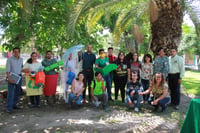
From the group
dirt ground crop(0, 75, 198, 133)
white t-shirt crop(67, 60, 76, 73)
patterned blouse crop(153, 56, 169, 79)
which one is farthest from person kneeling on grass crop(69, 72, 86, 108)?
patterned blouse crop(153, 56, 169, 79)

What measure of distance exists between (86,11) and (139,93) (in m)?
3.70

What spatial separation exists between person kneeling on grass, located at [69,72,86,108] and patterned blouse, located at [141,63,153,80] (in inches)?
73.9

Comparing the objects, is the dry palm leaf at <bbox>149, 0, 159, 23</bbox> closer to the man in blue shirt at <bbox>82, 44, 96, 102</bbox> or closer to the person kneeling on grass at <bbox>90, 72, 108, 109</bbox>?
the man in blue shirt at <bbox>82, 44, 96, 102</bbox>

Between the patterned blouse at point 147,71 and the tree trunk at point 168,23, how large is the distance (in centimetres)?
142

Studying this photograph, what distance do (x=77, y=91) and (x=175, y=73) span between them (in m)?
3.00

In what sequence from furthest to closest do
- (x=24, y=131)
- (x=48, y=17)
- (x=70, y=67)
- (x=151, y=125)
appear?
1. (x=48, y=17)
2. (x=70, y=67)
3. (x=151, y=125)
4. (x=24, y=131)

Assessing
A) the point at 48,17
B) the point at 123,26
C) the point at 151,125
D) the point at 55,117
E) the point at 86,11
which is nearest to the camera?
the point at 151,125

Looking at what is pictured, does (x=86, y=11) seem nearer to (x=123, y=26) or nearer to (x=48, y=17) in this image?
(x=48, y=17)

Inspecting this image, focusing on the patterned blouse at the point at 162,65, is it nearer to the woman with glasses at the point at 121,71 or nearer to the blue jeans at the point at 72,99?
the woman with glasses at the point at 121,71

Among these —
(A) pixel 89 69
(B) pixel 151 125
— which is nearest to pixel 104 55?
(A) pixel 89 69

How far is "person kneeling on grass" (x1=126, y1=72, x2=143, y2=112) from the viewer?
5.62 metres

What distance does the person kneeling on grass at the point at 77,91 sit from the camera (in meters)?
5.69

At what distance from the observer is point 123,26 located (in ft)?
29.3

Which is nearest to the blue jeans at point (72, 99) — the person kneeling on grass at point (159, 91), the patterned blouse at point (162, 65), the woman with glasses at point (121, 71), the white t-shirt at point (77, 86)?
the white t-shirt at point (77, 86)
